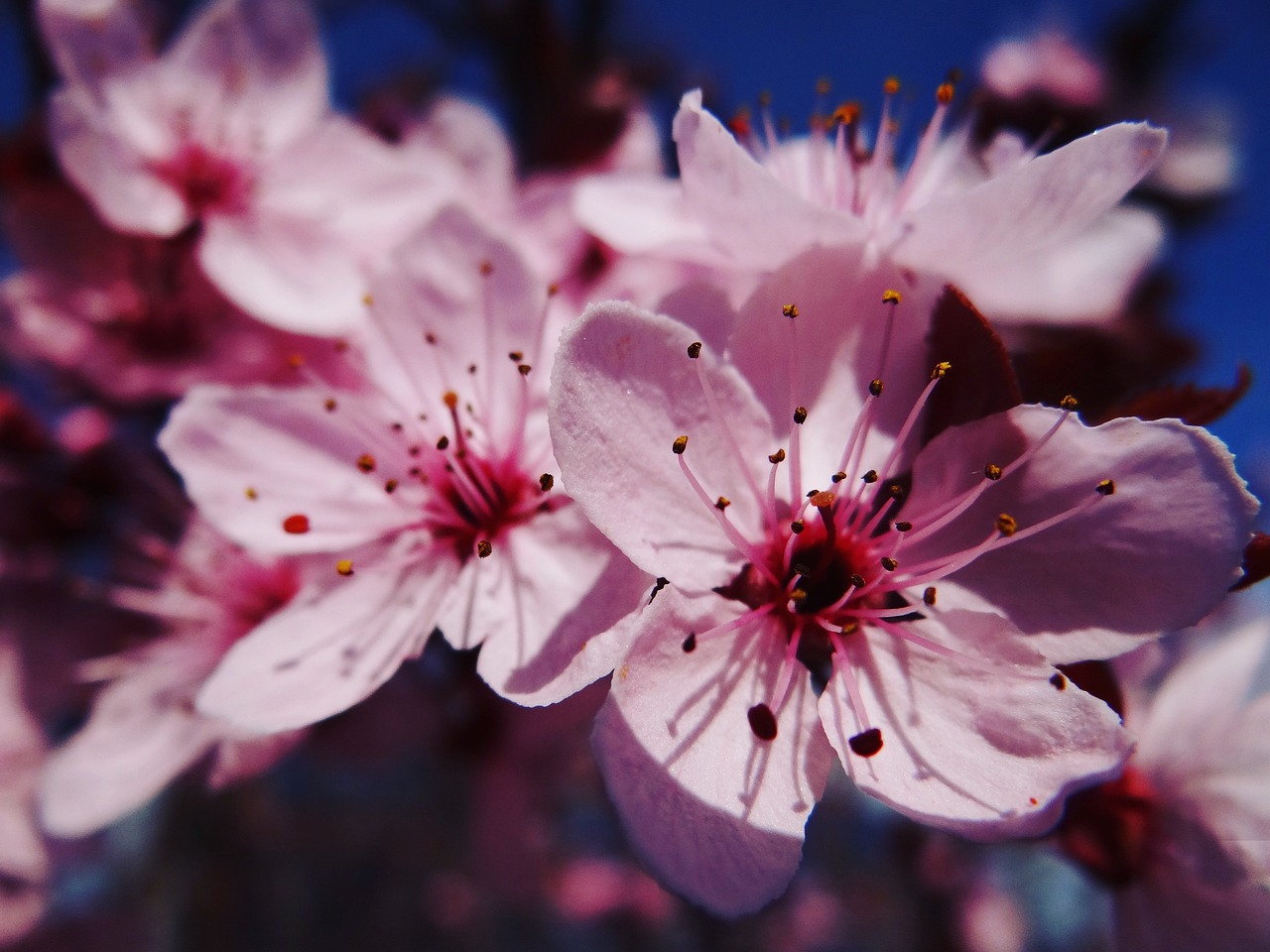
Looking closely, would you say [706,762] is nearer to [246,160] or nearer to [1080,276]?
[1080,276]

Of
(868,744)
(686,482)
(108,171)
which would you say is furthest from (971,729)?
(108,171)

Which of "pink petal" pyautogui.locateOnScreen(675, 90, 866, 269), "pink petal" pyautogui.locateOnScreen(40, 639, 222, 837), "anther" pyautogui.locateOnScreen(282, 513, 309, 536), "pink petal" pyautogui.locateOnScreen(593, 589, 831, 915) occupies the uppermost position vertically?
"pink petal" pyautogui.locateOnScreen(675, 90, 866, 269)

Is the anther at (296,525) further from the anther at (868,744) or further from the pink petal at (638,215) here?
the anther at (868,744)

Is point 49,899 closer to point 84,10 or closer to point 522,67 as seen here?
point 84,10

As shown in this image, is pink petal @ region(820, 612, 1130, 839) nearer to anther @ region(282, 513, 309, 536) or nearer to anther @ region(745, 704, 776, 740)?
anther @ region(745, 704, 776, 740)

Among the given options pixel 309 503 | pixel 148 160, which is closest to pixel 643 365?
pixel 309 503

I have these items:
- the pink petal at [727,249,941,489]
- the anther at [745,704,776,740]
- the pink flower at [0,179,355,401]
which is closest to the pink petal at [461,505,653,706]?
the anther at [745,704,776,740]

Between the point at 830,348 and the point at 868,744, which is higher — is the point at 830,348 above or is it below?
above
